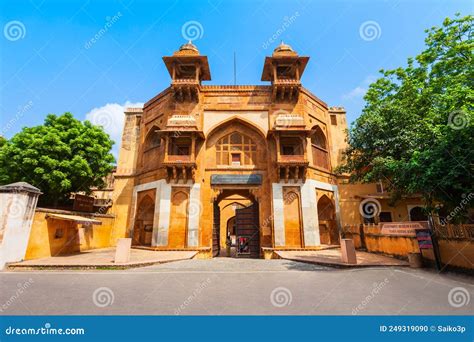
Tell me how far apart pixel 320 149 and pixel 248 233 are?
26.2 feet

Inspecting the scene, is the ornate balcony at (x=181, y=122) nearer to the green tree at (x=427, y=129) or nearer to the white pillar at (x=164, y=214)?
the white pillar at (x=164, y=214)

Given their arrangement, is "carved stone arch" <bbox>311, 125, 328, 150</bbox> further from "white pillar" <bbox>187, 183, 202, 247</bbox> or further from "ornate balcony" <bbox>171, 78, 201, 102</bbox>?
"white pillar" <bbox>187, 183, 202, 247</bbox>

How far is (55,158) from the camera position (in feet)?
41.9

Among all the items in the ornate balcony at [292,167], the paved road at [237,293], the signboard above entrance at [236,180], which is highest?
the ornate balcony at [292,167]

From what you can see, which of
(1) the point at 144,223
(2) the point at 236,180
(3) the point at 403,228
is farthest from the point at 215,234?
(3) the point at 403,228

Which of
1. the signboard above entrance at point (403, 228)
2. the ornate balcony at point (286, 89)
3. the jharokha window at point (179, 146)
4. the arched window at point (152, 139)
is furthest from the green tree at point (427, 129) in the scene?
the arched window at point (152, 139)

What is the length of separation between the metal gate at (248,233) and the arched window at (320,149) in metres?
5.59

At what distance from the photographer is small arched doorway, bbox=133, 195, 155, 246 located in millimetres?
14875

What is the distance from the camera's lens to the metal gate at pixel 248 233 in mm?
13984

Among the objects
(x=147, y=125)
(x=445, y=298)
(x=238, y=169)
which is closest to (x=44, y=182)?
(x=147, y=125)

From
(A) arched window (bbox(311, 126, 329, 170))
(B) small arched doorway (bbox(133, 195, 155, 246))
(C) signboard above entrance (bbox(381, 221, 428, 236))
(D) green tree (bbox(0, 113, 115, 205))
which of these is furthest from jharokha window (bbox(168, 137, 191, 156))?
(C) signboard above entrance (bbox(381, 221, 428, 236))

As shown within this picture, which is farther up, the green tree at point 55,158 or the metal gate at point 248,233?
the green tree at point 55,158

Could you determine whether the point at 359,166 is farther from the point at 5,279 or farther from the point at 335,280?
the point at 5,279

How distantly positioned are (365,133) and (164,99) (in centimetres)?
1342
